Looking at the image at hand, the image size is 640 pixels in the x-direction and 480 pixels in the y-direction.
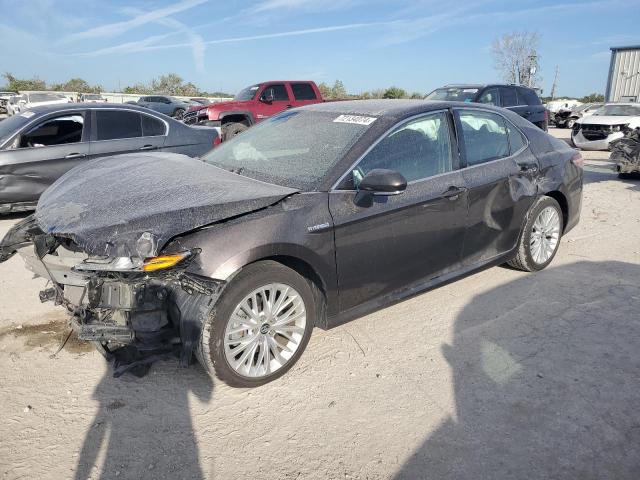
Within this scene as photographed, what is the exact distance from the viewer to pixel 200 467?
7.73ft

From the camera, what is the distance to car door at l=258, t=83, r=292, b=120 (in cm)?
1385

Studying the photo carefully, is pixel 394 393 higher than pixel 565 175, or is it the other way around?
pixel 565 175

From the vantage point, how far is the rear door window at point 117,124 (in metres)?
6.83

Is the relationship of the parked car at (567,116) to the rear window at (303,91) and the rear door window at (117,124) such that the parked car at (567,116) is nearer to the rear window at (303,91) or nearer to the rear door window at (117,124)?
the rear window at (303,91)

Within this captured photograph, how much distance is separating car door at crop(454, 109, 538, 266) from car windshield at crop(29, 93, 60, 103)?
83.4 ft

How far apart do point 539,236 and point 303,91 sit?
11.2 m

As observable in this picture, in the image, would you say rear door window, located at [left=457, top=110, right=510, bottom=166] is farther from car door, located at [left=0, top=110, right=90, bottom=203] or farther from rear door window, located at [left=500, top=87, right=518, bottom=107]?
rear door window, located at [left=500, top=87, right=518, bottom=107]

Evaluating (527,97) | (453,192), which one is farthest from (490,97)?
(453,192)

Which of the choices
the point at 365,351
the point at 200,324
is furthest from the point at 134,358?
the point at 365,351

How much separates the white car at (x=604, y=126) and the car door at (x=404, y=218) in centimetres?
1272

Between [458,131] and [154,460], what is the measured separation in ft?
10.3

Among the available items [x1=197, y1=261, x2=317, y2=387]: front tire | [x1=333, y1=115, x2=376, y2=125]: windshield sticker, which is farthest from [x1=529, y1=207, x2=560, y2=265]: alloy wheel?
[x1=197, y1=261, x2=317, y2=387]: front tire

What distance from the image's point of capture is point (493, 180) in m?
4.06

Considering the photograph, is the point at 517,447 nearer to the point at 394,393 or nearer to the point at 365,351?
the point at 394,393
